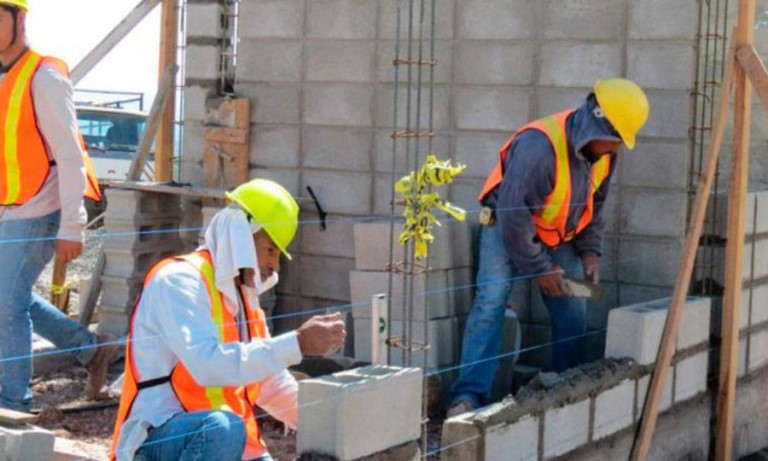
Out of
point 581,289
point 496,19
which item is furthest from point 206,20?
point 581,289

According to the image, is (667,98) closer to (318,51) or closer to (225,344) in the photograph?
(318,51)

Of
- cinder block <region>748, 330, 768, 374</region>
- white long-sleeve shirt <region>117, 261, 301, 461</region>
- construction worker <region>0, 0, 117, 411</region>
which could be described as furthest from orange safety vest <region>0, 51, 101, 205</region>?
cinder block <region>748, 330, 768, 374</region>

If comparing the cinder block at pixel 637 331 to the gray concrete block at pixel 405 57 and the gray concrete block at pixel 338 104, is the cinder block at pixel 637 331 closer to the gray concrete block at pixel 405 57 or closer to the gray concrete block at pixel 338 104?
the gray concrete block at pixel 405 57

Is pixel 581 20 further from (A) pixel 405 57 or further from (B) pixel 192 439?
(B) pixel 192 439

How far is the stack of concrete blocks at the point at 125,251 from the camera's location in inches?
288

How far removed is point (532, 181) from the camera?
5.77m

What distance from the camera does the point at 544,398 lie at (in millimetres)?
5152

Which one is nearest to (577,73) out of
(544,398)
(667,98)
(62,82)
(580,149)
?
(667,98)

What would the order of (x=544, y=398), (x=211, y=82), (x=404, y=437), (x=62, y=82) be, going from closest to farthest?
(x=404, y=437) < (x=544, y=398) < (x=62, y=82) < (x=211, y=82)

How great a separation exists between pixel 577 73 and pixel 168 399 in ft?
11.6

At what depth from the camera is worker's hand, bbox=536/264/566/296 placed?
5926 mm

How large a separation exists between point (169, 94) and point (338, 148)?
50.4 inches

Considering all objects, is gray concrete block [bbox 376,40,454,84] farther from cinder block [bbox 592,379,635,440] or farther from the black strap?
the black strap

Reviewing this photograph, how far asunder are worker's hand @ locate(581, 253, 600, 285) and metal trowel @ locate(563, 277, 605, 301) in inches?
5.6
